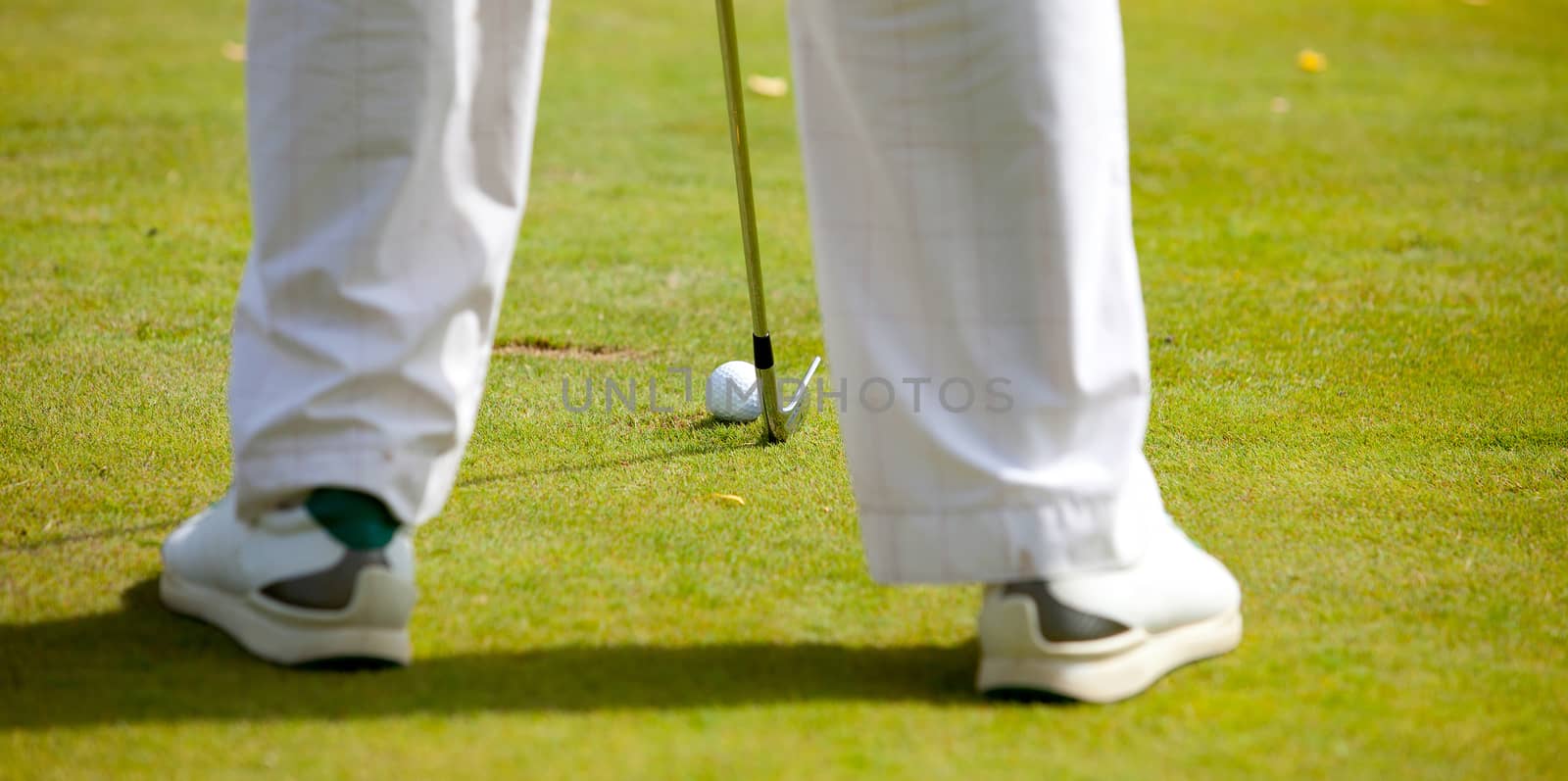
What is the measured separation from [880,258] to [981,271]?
0.09 metres

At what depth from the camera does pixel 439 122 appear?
1.29 m

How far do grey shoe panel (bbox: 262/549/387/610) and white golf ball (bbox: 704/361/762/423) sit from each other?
0.89 meters

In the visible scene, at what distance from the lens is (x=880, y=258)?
1.31m

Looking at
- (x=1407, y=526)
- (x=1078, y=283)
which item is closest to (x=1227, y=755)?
(x=1078, y=283)

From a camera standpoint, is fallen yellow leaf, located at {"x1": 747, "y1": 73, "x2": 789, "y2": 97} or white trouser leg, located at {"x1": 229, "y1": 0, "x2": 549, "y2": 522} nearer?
white trouser leg, located at {"x1": 229, "y1": 0, "x2": 549, "y2": 522}

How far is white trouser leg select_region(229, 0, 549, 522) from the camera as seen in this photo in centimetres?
129

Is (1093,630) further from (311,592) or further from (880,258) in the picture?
(311,592)

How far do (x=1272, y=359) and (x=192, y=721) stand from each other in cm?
187

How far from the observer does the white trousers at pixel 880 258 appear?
1.27 m

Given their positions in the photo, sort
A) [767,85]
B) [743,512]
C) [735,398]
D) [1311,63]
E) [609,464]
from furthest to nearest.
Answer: [1311,63] < [767,85] < [735,398] < [609,464] < [743,512]

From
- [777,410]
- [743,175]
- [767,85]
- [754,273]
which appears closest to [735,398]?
[777,410]

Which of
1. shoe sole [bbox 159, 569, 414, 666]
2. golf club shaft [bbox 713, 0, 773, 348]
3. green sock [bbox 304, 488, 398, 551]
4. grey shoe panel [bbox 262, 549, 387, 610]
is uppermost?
golf club shaft [bbox 713, 0, 773, 348]

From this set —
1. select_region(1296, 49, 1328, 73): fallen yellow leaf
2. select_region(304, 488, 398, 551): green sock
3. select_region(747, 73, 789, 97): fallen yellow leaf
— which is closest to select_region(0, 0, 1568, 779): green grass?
select_region(304, 488, 398, 551): green sock

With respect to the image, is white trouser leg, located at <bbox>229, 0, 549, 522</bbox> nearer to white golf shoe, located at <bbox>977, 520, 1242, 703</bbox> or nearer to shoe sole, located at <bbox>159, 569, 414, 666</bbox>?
shoe sole, located at <bbox>159, 569, 414, 666</bbox>
